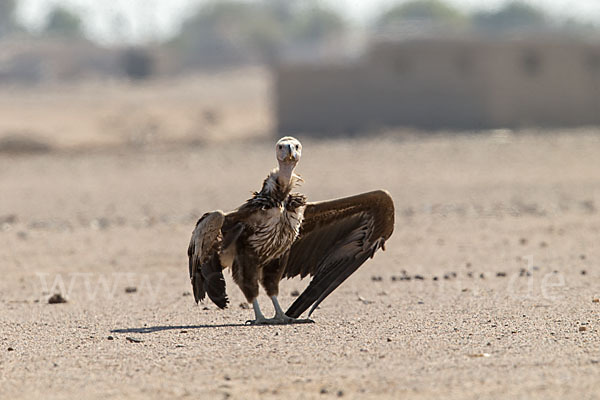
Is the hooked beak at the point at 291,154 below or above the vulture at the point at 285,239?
above

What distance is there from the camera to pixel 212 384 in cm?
600

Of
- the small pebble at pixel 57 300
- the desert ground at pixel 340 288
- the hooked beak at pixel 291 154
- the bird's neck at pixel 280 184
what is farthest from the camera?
the small pebble at pixel 57 300

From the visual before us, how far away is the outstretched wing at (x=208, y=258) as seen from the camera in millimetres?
7602

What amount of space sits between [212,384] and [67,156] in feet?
70.8

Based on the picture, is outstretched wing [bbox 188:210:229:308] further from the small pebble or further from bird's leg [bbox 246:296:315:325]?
the small pebble

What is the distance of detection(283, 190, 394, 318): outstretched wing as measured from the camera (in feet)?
27.2

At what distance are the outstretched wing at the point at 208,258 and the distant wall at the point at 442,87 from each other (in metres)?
23.7

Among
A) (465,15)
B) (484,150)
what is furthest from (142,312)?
(465,15)

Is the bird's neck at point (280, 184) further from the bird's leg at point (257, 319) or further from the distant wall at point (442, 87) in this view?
the distant wall at point (442, 87)

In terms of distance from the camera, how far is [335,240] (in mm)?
8500

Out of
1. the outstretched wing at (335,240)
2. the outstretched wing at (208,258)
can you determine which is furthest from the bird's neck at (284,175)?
the outstretched wing at (208,258)

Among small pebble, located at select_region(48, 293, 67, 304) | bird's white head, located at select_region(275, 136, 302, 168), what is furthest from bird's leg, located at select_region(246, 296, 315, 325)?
small pebble, located at select_region(48, 293, 67, 304)

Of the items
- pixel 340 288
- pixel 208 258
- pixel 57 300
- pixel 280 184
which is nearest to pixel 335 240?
pixel 280 184

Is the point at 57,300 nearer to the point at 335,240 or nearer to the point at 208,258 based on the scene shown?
the point at 208,258
